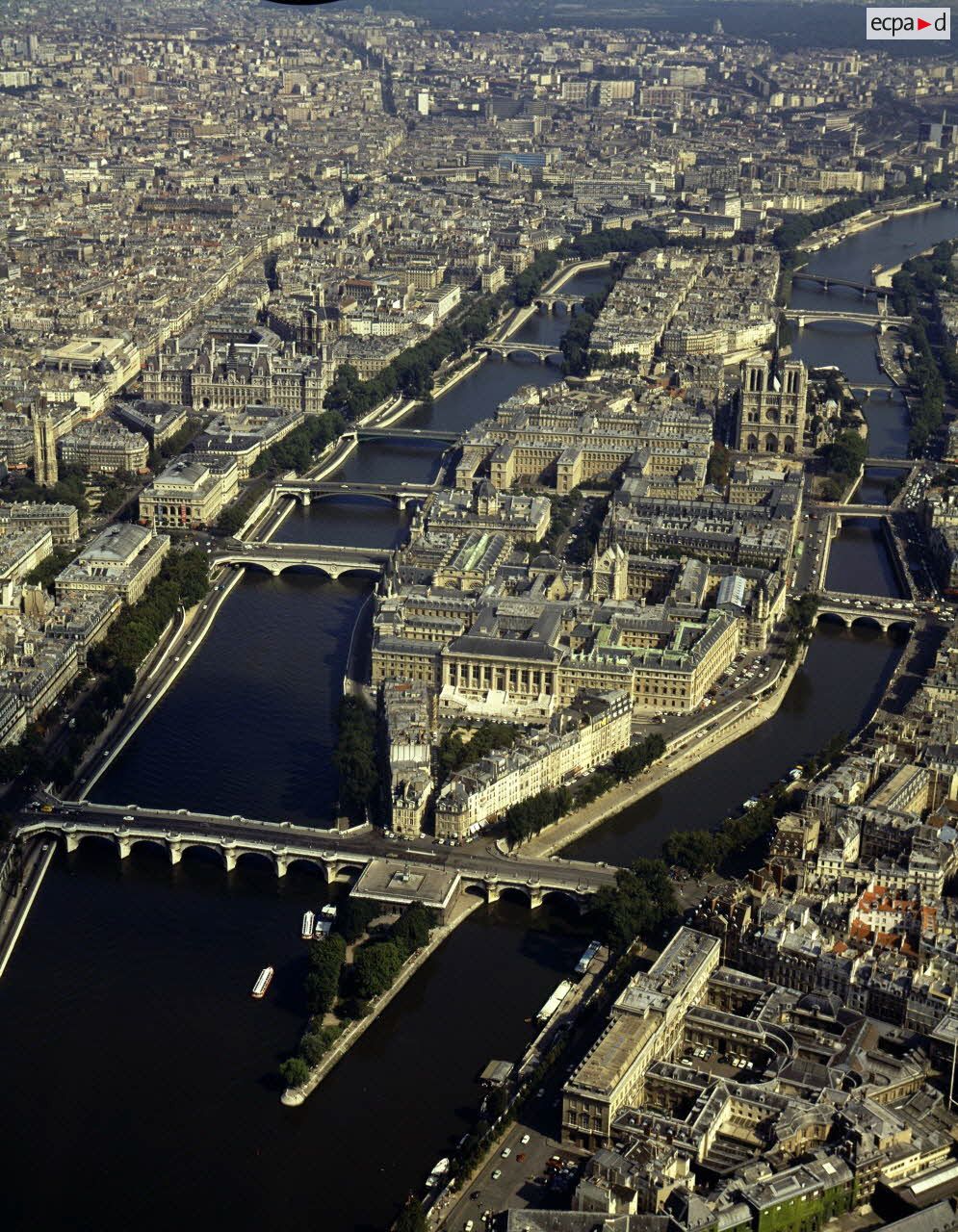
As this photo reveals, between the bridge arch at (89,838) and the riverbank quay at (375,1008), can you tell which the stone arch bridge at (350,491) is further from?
the riverbank quay at (375,1008)

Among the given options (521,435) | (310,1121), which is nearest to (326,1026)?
(310,1121)

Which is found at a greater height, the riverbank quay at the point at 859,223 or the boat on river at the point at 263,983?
the riverbank quay at the point at 859,223

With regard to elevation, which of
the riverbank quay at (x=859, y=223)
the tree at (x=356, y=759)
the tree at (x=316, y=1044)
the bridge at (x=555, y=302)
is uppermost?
the riverbank quay at (x=859, y=223)

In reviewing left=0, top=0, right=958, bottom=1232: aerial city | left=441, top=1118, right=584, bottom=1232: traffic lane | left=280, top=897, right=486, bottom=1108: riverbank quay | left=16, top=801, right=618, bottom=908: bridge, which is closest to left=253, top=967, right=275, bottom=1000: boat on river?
left=0, top=0, right=958, bottom=1232: aerial city

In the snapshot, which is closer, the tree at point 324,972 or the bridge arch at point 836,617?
the tree at point 324,972

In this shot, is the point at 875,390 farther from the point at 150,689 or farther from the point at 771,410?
the point at 150,689

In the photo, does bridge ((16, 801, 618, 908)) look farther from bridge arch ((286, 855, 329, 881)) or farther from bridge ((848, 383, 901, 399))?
bridge ((848, 383, 901, 399))

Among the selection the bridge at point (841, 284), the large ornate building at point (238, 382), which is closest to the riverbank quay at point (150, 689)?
the large ornate building at point (238, 382)
